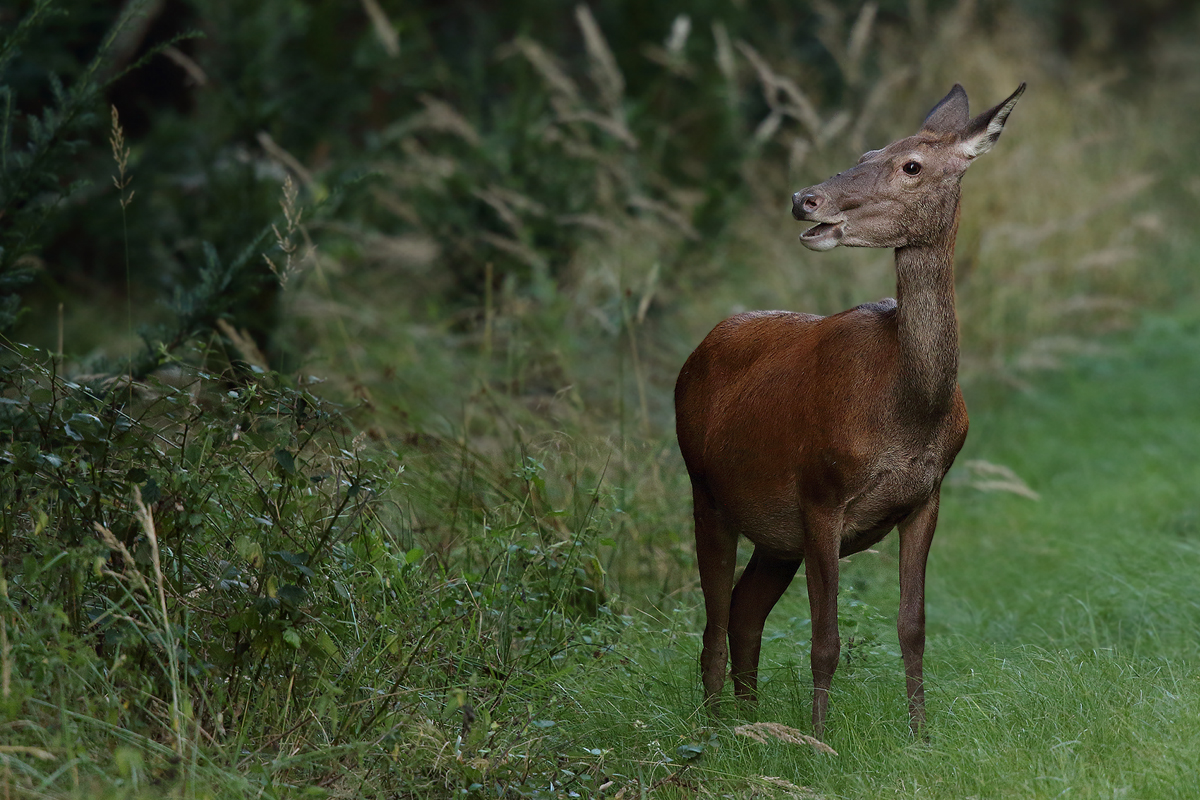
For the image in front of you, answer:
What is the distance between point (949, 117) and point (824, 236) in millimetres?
549

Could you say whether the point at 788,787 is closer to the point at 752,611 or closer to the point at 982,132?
the point at 752,611

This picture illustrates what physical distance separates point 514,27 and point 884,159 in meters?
10.7

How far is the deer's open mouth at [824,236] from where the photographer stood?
11.8 feet

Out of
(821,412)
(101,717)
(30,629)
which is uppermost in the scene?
(821,412)

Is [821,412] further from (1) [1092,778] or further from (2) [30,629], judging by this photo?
(2) [30,629]

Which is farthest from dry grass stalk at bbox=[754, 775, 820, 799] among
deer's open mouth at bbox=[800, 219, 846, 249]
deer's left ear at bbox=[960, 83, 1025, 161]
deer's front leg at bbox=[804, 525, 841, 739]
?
deer's left ear at bbox=[960, 83, 1025, 161]

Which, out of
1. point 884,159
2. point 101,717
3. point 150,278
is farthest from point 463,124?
point 101,717

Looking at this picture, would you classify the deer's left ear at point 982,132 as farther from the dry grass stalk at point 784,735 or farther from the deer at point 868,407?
the dry grass stalk at point 784,735

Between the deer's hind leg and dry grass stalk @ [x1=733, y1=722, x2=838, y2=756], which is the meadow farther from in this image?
the deer's hind leg

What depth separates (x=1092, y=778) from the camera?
336 cm

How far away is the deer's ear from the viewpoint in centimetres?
374

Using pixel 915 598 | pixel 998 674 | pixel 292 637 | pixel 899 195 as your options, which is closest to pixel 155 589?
pixel 292 637

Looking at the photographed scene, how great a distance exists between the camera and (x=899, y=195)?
3615mm

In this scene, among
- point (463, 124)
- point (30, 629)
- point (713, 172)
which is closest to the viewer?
point (30, 629)
